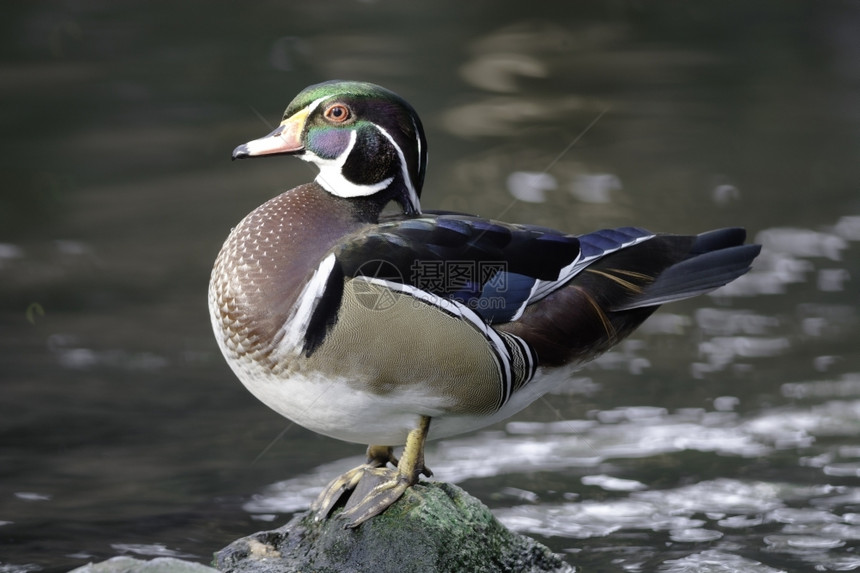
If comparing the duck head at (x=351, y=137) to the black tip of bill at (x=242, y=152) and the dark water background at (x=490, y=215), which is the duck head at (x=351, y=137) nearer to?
the black tip of bill at (x=242, y=152)

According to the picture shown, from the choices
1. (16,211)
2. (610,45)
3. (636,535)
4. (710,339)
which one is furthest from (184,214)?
(610,45)

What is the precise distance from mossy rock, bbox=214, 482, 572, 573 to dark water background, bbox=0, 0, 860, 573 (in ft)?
2.54

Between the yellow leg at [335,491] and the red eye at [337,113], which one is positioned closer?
the red eye at [337,113]

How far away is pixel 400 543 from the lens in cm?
378

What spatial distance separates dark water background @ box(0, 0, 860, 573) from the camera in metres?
5.10

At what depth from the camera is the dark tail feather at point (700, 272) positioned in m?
4.00

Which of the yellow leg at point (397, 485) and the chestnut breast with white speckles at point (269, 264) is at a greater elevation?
the chestnut breast with white speckles at point (269, 264)

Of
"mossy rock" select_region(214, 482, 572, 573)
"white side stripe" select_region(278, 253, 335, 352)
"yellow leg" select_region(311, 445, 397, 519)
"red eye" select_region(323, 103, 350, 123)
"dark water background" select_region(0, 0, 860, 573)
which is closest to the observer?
"white side stripe" select_region(278, 253, 335, 352)

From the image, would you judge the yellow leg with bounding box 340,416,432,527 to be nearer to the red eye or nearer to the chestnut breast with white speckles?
the chestnut breast with white speckles

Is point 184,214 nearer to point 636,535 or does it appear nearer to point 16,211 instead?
point 16,211

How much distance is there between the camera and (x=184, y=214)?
8.33 m

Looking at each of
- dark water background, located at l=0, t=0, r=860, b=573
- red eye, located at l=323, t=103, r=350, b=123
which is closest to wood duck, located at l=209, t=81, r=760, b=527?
red eye, located at l=323, t=103, r=350, b=123

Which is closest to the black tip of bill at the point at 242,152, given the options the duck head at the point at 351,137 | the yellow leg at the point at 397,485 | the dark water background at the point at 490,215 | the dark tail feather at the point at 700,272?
the duck head at the point at 351,137

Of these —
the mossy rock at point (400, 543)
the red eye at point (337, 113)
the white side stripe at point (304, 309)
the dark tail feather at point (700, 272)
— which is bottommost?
the mossy rock at point (400, 543)
